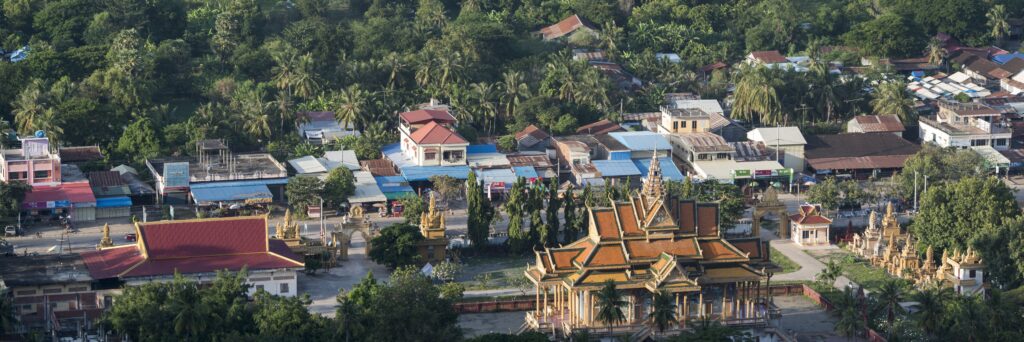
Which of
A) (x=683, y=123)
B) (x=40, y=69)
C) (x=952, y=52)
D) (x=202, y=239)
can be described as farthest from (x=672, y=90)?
(x=202, y=239)

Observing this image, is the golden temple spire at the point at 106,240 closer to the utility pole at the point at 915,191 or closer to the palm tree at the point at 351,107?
the palm tree at the point at 351,107

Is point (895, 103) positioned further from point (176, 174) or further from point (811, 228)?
point (176, 174)

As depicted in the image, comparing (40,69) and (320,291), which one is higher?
(40,69)

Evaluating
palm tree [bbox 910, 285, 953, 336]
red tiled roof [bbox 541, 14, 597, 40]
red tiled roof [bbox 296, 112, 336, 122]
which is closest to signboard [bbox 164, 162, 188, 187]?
red tiled roof [bbox 296, 112, 336, 122]

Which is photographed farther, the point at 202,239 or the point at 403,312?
the point at 202,239

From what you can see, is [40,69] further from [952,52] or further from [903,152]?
[952,52]

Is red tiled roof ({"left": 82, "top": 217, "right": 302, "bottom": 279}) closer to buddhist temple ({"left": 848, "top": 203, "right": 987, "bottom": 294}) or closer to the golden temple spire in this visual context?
the golden temple spire

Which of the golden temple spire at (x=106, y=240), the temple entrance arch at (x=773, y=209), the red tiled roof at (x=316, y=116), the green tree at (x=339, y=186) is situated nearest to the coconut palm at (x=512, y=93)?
the red tiled roof at (x=316, y=116)
